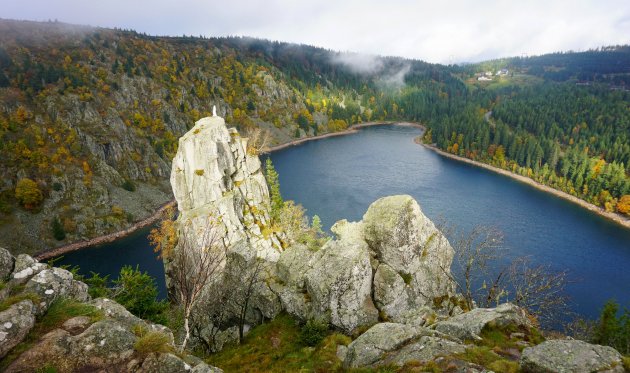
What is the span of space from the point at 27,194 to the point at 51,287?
357ft

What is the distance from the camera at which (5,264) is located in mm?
16922

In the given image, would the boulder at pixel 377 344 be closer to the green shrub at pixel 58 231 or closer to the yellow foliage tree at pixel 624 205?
the green shrub at pixel 58 231

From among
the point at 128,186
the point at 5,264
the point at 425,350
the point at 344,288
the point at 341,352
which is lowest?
the point at 128,186

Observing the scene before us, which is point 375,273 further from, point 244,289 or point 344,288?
point 244,289

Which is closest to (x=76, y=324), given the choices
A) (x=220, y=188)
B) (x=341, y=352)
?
(x=341, y=352)

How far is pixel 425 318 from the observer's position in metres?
26.0

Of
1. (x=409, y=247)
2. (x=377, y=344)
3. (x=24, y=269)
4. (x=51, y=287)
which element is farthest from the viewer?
(x=409, y=247)

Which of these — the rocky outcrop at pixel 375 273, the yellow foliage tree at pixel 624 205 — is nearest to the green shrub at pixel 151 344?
the rocky outcrop at pixel 375 273

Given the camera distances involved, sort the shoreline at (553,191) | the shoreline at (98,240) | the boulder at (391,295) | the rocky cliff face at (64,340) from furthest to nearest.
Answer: the shoreline at (553,191) → the shoreline at (98,240) → the boulder at (391,295) → the rocky cliff face at (64,340)

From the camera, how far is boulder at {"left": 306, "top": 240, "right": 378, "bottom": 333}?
28.1 m

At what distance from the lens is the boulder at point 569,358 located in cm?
1360

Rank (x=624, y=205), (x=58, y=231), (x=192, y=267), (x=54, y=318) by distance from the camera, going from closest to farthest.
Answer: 1. (x=54, y=318)
2. (x=192, y=267)
3. (x=58, y=231)
4. (x=624, y=205)

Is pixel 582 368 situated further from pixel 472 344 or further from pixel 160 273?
pixel 160 273

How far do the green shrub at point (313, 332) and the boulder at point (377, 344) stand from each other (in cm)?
617
